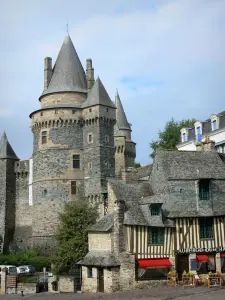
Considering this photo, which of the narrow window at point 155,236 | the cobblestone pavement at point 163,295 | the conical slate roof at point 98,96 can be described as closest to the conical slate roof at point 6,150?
the conical slate roof at point 98,96

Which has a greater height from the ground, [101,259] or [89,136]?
[89,136]

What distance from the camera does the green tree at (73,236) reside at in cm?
3397

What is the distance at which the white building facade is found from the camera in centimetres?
4316

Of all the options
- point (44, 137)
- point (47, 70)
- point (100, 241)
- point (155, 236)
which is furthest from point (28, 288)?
point (47, 70)

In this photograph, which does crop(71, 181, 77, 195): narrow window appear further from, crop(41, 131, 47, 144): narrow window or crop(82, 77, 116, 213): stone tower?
crop(41, 131, 47, 144): narrow window

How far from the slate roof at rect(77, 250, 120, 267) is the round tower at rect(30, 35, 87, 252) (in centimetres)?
1825

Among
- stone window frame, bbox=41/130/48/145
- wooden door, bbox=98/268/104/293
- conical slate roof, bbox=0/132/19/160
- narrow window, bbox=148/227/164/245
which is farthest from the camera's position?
conical slate roof, bbox=0/132/19/160

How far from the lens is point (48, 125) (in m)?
50.3

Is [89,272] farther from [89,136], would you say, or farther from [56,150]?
[89,136]

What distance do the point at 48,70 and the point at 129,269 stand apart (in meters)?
29.4

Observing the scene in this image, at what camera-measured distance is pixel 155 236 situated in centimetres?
2991

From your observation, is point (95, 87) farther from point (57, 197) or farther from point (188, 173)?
point (188, 173)

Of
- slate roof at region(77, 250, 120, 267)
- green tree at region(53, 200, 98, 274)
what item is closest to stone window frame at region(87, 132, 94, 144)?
green tree at region(53, 200, 98, 274)

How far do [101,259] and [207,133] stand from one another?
63.7 ft
